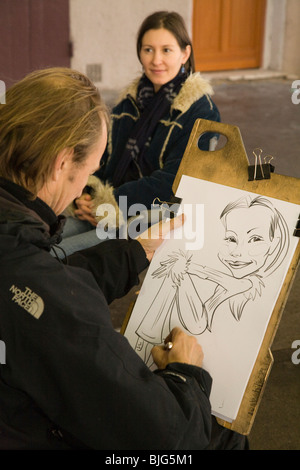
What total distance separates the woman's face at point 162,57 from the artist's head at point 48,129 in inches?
51.7

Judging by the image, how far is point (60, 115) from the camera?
1194mm

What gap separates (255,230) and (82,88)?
65cm

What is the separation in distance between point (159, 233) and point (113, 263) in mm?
184

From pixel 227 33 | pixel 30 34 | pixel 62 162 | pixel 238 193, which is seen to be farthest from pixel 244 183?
pixel 227 33

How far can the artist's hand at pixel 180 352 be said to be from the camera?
1392 millimetres

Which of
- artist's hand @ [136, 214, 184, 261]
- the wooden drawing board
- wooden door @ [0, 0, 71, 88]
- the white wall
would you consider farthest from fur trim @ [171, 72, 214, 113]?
the white wall

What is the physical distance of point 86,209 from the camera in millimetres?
2488

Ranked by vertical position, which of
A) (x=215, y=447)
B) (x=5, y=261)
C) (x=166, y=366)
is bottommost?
(x=215, y=447)

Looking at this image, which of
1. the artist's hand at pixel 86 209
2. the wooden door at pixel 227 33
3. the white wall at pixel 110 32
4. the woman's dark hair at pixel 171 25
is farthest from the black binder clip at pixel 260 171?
the wooden door at pixel 227 33

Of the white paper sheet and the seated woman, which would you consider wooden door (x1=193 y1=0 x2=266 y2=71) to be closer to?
the seated woman

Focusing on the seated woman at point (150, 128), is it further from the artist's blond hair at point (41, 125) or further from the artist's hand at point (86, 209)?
the artist's blond hair at point (41, 125)

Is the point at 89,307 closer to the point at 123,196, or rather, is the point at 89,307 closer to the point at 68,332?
the point at 68,332
